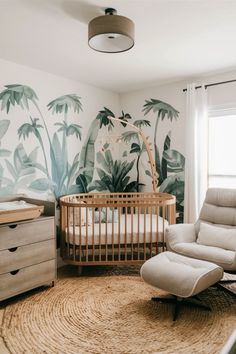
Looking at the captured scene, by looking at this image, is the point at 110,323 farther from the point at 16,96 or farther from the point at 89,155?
the point at 16,96

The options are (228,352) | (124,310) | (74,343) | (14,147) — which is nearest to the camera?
(228,352)

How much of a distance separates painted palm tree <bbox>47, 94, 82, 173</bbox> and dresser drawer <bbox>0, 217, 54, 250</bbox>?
1069 millimetres

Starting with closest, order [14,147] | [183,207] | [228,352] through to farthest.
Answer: [228,352], [14,147], [183,207]

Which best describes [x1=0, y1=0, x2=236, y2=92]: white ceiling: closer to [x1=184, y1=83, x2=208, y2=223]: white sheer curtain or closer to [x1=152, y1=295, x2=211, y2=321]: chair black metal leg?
[x1=184, y1=83, x2=208, y2=223]: white sheer curtain

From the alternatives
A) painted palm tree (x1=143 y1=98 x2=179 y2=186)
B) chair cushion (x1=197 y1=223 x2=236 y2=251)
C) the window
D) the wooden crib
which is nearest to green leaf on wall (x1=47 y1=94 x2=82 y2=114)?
painted palm tree (x1=143 y1=98 x2=179 y2=186)

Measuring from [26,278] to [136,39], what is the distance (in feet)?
7.66

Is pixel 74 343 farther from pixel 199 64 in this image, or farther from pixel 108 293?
pixel 199 64

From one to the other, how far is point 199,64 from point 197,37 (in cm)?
73

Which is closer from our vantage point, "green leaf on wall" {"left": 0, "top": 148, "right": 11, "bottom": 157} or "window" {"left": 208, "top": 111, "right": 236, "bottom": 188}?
"green leaf on wall" {"left": 0, "top": 148, "right": 11, "bottom": 157}

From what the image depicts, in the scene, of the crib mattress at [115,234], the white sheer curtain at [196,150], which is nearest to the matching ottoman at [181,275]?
the crib mattress at [115,234]

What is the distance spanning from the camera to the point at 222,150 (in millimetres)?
3547

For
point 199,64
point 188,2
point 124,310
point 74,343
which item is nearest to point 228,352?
point 74,343

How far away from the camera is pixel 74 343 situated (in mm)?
1884

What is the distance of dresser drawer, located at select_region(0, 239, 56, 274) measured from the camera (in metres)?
2.39
